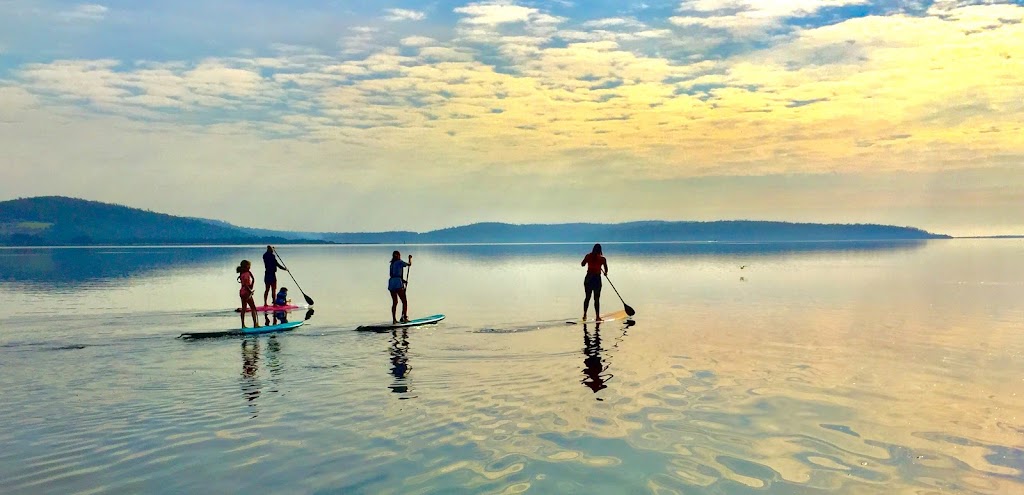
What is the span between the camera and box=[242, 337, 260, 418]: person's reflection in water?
13.9 m

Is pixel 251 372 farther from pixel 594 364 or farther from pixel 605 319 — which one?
pixel 605 319

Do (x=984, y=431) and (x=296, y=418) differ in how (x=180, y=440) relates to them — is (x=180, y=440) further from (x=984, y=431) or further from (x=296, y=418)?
(x=984, y=431)

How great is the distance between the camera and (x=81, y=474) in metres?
9.46

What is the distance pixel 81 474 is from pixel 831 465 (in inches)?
400

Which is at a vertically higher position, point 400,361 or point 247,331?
point 247,331

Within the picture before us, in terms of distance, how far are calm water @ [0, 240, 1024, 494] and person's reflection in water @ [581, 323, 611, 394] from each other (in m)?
0.09

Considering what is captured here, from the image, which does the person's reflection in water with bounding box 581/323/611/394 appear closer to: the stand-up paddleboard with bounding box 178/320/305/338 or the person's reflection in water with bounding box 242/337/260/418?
the person's reflection in water with bounding box 242/337/260/418

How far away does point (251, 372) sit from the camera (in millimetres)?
16844

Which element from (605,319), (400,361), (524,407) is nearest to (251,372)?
(400,361)

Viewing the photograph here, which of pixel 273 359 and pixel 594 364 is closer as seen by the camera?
pixel 594 364

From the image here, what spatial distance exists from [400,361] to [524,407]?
5.92 m

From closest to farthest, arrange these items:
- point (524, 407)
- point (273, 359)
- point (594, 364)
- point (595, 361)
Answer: point (524, 407) → point (594, 364) → point (595, 361) → point (273, 359)

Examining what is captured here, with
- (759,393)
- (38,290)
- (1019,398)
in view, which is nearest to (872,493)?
(759,393)

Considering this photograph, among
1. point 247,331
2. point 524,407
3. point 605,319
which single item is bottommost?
point 605,319
